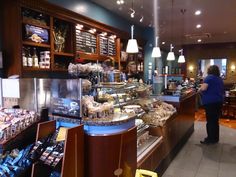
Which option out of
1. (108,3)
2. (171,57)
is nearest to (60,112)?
(108,3)

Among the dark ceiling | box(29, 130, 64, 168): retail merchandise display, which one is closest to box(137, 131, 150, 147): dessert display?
box(29, 130, 64, 168): retail merchandise display

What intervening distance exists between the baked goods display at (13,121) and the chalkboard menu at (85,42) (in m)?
2.52

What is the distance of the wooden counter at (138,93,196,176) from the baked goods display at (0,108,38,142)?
1379mm

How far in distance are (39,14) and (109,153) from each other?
2.73m

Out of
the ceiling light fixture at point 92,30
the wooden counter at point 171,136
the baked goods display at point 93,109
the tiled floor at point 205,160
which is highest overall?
the ceiling light fixture at point 92,30

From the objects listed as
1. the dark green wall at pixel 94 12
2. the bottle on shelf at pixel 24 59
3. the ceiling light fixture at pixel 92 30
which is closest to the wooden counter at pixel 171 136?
the bottle on shelf at pixel 24 59

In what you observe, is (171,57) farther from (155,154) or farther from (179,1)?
(155,154)

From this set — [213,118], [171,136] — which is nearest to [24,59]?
[171,136]

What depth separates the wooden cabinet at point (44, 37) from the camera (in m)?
3.33

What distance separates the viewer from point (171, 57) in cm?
701

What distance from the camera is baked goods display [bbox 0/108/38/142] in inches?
81.2

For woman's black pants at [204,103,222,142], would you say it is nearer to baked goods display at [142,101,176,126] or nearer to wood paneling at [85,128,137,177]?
baked goods display at [142,101,176,126]

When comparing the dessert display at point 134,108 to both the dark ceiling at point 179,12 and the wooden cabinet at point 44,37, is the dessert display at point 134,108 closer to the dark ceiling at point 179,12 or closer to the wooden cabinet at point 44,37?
the wooden cabinet at point 44,37

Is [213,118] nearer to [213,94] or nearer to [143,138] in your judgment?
[213,94]
